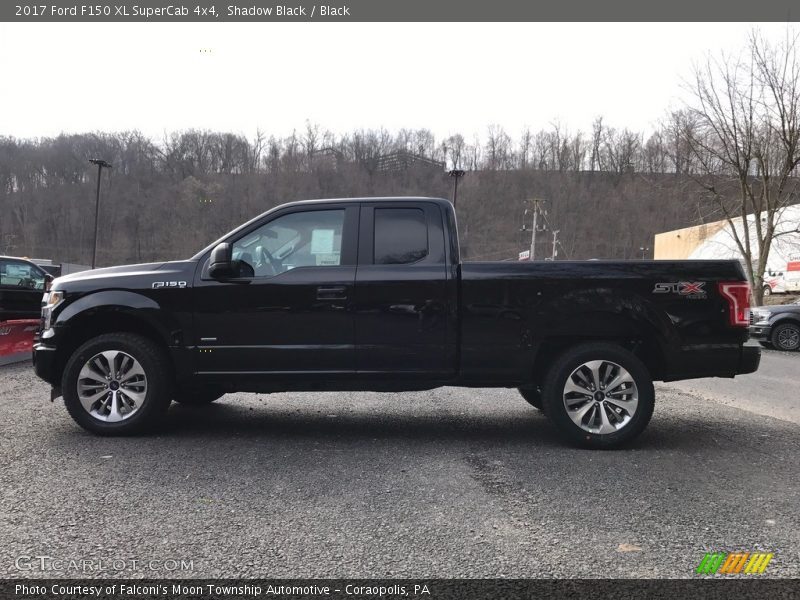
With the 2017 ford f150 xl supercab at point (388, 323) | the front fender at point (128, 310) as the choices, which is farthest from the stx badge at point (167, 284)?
the front fender at point (128, 310)

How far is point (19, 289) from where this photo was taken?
12.5 meters

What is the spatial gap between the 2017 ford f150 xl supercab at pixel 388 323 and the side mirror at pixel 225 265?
0.05ft

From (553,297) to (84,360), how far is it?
4119 millimetres

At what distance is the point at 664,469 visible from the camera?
4.51m

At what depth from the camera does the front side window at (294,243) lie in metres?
5.32

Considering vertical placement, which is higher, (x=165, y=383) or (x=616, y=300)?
(x=616, y=300)

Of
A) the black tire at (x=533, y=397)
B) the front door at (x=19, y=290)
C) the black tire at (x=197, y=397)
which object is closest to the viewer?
the black tire at (x=197, y=397)

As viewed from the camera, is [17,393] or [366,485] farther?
[17,393]

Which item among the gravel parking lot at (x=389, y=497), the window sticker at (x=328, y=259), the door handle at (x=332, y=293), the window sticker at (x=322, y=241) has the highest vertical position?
the window sticker at (x=322, y=241)

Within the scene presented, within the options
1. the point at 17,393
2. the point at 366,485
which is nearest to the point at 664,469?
the point at 366,485

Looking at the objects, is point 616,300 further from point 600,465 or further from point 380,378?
point 380,378

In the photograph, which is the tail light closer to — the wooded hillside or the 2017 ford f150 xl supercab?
the 2017 ford f150 xl supercab

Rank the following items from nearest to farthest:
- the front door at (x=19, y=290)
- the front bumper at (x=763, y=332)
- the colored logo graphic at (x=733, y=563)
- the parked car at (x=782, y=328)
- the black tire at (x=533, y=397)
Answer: the colored logo graphic at (x=733, y=563), the black tire at (x=533, y=397), the front door at (x=19, y=290), the parked car at (x=782, y=328), the front bumper at (x=763, y=332)

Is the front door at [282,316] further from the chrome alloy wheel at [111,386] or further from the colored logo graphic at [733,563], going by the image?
the colored logo graphic at [733,563]
